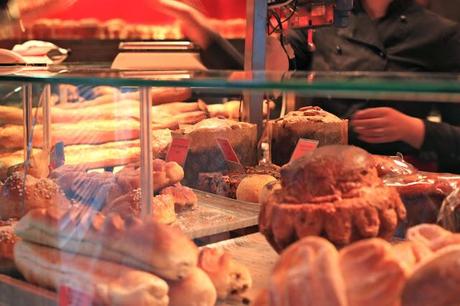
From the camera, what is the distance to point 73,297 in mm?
1100

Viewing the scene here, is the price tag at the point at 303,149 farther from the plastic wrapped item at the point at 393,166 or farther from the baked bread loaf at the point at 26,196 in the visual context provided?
the baked bread loaf at the point at 26,196

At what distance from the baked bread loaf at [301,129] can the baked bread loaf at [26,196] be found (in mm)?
506

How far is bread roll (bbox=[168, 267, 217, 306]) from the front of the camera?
A: 1.05 m

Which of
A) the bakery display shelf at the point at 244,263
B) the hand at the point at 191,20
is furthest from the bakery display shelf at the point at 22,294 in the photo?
the hand at the point at 191,20

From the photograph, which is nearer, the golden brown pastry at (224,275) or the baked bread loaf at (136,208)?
the golden brown pastry at (224,275)

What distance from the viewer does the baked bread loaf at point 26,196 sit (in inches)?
51.8

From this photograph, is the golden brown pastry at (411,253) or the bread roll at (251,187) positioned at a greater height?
the golden brown pastry at (411,253)

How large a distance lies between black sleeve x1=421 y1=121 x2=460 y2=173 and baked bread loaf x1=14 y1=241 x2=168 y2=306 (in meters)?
0.54

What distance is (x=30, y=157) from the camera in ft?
5.40

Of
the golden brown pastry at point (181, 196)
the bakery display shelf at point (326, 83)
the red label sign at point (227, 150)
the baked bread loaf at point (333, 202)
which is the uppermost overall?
the bakery display shelf at point (326, 83)

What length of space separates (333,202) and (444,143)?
1.44ft

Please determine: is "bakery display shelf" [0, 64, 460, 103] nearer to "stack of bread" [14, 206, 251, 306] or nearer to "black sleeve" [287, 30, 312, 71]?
"stack of bread" [14, 206, 251, 306]

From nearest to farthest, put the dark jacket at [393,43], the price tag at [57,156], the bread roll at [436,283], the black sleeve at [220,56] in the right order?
the bread roll at [436,283]
the price tag at [57,156]
the dark jacket at [393,43]
the black sleeve at [220,56]

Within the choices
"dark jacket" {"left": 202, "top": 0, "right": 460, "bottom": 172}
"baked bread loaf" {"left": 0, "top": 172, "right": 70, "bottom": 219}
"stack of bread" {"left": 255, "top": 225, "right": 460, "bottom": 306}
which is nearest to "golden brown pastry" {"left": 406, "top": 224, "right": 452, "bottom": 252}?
"stack of bread" {"left": 255, "top": 225, "right": 460, "bottom": 306}
